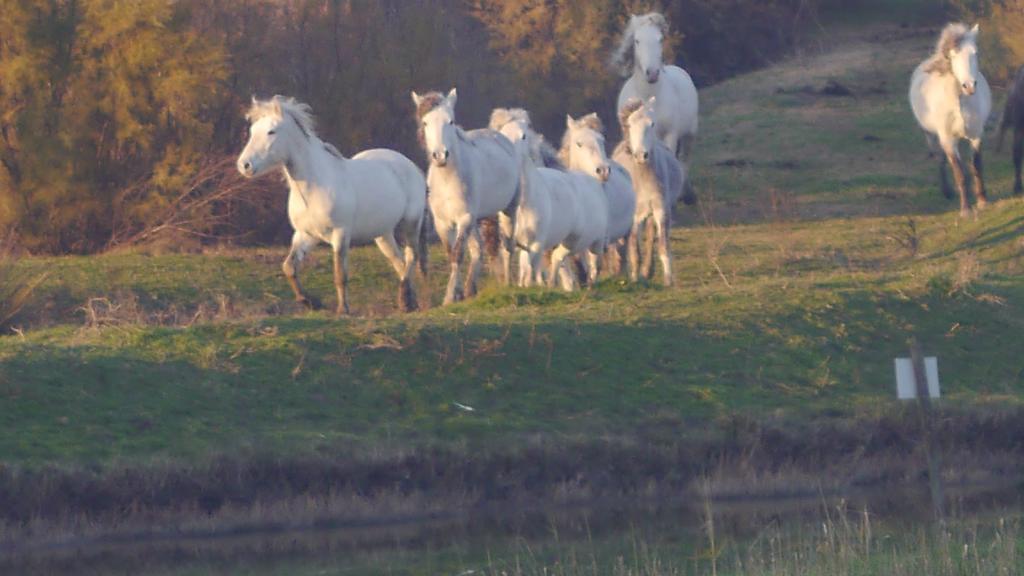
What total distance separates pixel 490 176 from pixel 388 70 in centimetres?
1171

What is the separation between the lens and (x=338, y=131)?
92.7ft

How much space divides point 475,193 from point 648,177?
3.31m

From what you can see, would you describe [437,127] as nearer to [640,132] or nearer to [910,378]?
[640,132]

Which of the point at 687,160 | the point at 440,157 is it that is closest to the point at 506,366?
the point at 440,157

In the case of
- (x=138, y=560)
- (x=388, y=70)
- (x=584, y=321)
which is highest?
(x=388, y=70)

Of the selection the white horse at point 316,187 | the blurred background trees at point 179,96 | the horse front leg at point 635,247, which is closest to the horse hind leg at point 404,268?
the white horse at point 316,187

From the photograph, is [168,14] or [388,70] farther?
[388,70]

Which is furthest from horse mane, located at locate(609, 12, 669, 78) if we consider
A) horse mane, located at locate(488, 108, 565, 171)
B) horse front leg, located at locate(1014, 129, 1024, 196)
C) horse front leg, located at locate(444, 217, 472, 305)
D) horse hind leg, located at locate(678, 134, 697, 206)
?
horse front leg, located at locate(444, 217, 472, 305)

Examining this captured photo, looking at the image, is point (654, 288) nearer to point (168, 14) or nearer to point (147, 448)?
point (147, 448)

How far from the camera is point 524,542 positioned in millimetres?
11945

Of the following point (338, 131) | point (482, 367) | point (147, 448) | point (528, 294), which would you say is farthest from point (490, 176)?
point (338, 131)

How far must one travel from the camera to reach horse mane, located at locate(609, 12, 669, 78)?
24312 millimetres

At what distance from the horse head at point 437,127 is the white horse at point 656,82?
6.37m

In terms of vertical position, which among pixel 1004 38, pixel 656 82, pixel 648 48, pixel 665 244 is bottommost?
pixel 665 244
